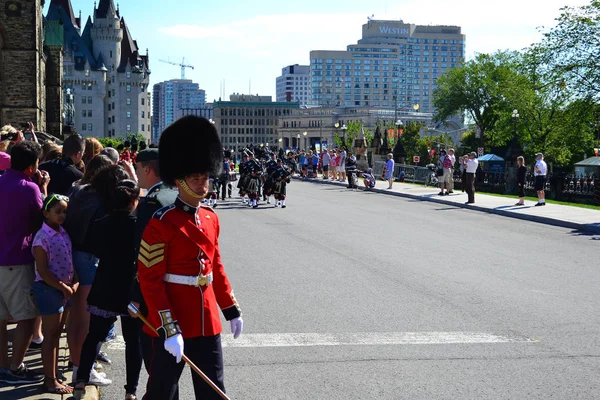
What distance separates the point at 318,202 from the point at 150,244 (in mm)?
25627

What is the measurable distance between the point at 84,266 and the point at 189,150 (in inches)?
87.8

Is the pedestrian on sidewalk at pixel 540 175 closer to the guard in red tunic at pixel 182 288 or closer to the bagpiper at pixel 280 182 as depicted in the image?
the bagpiper at pixel 280 182

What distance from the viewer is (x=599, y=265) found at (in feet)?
45.9

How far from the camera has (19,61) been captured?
5031 centimetres

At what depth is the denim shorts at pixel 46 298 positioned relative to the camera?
636cm

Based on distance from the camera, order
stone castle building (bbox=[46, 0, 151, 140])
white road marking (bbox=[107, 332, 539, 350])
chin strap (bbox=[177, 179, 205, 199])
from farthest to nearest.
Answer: stone castle building (bbox=[46, 0, 151, 140]), white road marking (bbox=[107, 332, 539, 350]), chin strap (bbox=[177, 179, 205, 199])

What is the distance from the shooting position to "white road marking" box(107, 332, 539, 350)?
795 centimetres

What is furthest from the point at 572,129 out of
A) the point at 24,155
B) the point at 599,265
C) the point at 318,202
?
the point at 24,155

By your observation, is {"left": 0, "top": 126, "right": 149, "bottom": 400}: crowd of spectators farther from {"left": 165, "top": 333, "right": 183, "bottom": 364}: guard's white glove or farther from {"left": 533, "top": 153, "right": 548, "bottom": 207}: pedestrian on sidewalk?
{"left": 533, "top": 153, "right": 548, "bottom": 207}: pedestrian on sidewalk

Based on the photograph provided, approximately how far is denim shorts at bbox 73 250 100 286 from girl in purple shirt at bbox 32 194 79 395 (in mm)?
145

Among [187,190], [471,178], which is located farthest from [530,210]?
[187,190]

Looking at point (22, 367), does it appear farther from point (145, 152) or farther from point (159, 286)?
point (159, 286)

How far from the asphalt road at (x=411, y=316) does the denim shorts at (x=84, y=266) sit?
869mm

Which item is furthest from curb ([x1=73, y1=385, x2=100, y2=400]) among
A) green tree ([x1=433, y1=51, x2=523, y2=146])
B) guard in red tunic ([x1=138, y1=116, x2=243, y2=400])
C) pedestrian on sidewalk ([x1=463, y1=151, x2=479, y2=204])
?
green tree ([x1=433, y1=51, x2=523, y2=146])
